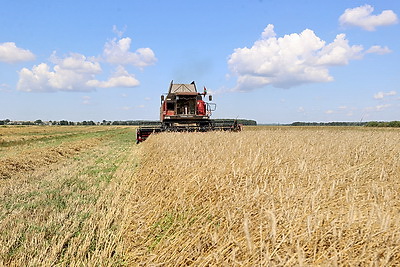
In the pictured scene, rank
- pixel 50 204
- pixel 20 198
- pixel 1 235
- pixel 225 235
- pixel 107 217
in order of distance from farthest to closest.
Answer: pixel 20 198 → pixel 50 204 → pixel 107 217 → pixel 1 235 → pixel 225 235

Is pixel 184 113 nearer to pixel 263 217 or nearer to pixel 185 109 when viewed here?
pixel 185 109

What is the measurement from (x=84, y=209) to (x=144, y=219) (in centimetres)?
202

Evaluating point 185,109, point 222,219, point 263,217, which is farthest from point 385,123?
point 263,217

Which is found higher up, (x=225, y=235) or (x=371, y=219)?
(x=371, y=219)

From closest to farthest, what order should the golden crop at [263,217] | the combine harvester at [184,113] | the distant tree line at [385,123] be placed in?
the golden crop at [263,217] < the combine harvester at [184,113] < the distant tree line at [385,123]

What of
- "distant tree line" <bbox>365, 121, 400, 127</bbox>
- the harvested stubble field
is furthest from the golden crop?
"distant tree line" <bbox>365, 121, 400, 127</bbox>

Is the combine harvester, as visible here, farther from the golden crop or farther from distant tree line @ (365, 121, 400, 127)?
distant tree line @ (365, 121, 400, 127)

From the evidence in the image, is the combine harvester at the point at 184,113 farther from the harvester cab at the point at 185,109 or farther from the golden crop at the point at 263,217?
the golden crop at the point at 263,217

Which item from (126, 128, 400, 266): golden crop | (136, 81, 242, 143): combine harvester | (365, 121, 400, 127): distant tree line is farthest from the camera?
(365, 121, 400, 127): distant tree line

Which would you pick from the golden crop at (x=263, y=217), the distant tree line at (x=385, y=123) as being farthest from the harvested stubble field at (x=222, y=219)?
the distant tree line at (x=385, y=123)

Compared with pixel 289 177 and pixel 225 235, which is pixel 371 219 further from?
pixel 289 177

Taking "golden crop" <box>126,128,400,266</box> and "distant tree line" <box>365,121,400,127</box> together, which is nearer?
"golden crop" <box>126,128,400,266</box>

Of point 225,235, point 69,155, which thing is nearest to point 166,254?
point 225,235

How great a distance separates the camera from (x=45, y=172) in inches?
415
